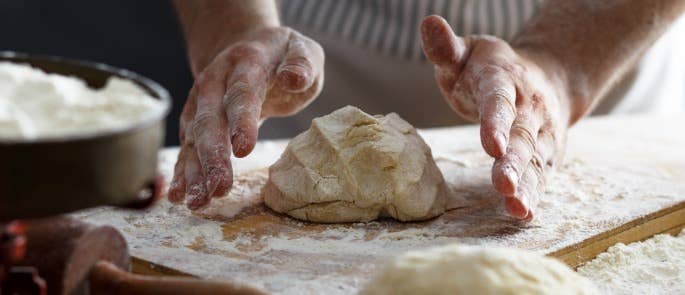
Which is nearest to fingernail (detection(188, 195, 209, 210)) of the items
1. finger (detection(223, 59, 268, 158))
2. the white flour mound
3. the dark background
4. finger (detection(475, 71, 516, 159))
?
finger (detection(223, 59, 268, 158))

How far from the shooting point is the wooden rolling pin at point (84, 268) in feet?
3.96

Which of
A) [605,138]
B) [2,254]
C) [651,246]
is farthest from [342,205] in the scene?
Result: [605,138]

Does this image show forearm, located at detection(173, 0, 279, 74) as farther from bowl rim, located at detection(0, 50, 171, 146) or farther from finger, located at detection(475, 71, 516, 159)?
bowl rim, located at detection(0, 50, 171, 146)

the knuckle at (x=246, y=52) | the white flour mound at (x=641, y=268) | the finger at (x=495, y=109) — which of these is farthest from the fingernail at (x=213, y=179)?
the white flour mound at (x=641, y=268)

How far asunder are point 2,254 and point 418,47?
2011 millimetres

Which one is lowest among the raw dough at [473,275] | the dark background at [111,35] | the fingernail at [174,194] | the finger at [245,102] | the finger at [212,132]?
the dark background at [111,35]

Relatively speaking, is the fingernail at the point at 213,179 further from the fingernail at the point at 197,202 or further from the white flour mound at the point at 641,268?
the white flour mound at the point at 641,268

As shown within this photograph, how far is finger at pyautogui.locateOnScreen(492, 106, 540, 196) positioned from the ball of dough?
0.18m

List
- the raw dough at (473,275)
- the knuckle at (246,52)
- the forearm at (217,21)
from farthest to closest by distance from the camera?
1. the forearm at (217,21)
2. the knuckle at (246,52)
3. the raw dough at (473,275)

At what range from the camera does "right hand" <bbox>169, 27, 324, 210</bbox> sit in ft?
5.80

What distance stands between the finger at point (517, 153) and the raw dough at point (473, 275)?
1.46ft

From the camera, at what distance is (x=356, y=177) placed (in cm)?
181

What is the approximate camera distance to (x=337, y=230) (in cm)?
174

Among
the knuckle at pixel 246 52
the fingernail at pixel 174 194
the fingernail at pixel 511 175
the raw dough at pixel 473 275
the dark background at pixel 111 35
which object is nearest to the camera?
the raw dough at pixel 473 275
